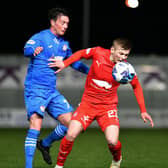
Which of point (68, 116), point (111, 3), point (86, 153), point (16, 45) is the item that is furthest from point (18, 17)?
point (68, 116)

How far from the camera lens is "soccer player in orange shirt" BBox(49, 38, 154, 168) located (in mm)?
→ 7648

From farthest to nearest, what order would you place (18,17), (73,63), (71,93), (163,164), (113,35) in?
(18,17) < (113,35) < (71,93) < (163,164) < (73,63)

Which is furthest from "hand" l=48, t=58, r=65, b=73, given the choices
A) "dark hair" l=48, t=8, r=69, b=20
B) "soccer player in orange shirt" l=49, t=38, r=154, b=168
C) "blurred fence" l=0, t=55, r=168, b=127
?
"blurred fence" l=0, t=55, r=168, b=127

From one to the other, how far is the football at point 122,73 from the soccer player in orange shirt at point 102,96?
14cm

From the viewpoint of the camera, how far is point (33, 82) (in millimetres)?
8117

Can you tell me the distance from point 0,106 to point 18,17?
12.8m

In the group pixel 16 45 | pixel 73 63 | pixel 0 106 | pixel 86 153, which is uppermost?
pixel 73 63

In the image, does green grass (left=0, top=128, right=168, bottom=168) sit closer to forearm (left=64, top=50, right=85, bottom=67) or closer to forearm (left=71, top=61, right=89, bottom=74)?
forearm (left=71, top=61, right=89, bottom=74)

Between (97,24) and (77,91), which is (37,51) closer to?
(77,91)

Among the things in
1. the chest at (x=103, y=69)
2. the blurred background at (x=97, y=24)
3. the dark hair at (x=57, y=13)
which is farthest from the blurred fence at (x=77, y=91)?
the chest at (x=103, y=69)

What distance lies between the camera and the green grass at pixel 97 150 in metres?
8.97

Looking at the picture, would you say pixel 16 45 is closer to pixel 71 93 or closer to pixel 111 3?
pixel 111 3

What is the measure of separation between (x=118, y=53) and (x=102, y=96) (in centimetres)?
59

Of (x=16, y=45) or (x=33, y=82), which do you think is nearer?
(x=33, y=82)
